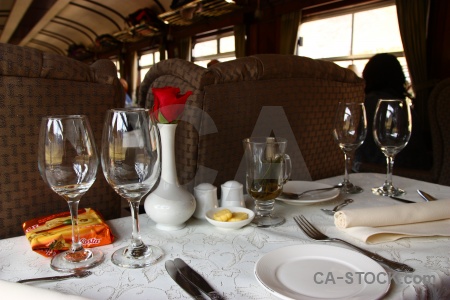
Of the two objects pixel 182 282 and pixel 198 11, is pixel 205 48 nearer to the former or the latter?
pixel 198 11

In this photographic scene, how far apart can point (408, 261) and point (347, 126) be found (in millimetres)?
521

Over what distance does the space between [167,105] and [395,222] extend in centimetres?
53

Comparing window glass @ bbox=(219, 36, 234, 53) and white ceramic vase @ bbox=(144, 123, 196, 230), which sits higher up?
window glass @ bbox=(219, 36, 234, 53)

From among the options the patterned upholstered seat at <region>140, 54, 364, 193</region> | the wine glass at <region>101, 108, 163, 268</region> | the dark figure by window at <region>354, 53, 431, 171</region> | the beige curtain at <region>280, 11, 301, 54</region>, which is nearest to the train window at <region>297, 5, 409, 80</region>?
the beige curtain at <region>280, 11, 301, 54</region>

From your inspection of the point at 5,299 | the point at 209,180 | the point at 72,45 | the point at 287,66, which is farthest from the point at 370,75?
the point at 72,45

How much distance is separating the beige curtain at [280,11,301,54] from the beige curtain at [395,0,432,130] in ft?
4.58

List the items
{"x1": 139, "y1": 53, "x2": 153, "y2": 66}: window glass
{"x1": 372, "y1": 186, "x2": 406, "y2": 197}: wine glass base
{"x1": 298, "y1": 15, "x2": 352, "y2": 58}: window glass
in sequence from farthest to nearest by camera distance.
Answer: {"x1": 139, "y1": 53, "x2": 153, "y2": 66}: window glass → {"x1": 298, "y1": 15, "x2": 352, "y2": 58}: window glass → {"x1": 372, "y1": 186, "x2": 406, "y2": 197}: wine glass base

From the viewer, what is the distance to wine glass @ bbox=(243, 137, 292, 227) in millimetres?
789

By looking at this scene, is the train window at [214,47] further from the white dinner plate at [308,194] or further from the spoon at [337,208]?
the spoon at [337,208]

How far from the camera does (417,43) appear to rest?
11.3ft

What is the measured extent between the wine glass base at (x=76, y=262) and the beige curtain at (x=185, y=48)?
669 cm

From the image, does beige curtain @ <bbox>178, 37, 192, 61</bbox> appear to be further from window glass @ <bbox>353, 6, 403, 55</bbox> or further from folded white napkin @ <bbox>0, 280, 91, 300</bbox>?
folded white napkin @ <bbox>0, 280, 91, 300</bbox>

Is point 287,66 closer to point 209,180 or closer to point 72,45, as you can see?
point 209,180

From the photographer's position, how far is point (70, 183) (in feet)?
2.01
